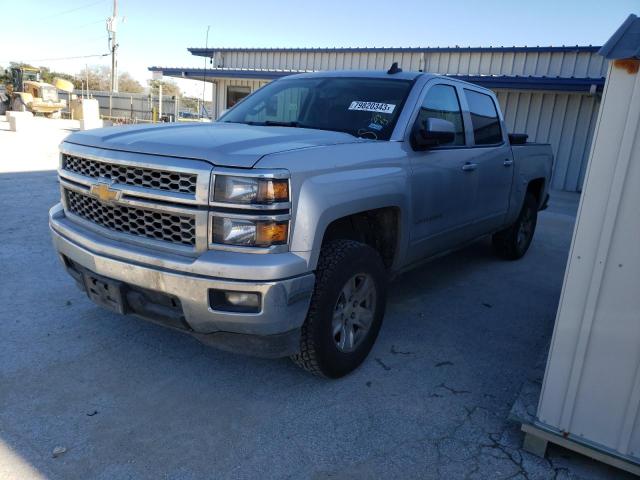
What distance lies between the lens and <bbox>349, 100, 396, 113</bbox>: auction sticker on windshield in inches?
145

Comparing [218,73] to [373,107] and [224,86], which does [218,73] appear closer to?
[224,86]

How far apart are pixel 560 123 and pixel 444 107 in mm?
10673

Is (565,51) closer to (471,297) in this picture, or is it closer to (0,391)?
(471,297)

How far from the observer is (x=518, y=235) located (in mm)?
6293

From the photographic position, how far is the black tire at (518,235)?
6.19 meters

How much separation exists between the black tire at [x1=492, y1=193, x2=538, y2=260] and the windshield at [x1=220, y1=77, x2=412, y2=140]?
2993 mm

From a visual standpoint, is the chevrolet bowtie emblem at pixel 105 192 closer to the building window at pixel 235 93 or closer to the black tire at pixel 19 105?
the building window at pixel 235 93

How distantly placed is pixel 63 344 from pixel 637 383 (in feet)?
10.8

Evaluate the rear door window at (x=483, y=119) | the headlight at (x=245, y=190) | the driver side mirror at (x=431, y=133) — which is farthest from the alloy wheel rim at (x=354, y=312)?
the rear door window at (x=483, y=119)

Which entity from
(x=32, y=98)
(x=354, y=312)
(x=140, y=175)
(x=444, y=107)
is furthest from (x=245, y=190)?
(x=32, y=98)

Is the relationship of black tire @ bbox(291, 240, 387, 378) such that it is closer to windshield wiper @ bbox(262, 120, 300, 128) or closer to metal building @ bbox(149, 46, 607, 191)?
windshield wiper @ bbox(262, 120, 300, 128)

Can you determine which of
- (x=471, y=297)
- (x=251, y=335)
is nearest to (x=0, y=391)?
(x=251, y=335)

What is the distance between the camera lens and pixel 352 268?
9.83ft

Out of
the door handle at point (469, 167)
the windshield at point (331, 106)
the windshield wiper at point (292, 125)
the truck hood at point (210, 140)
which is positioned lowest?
the door handle at point (469, 167)
